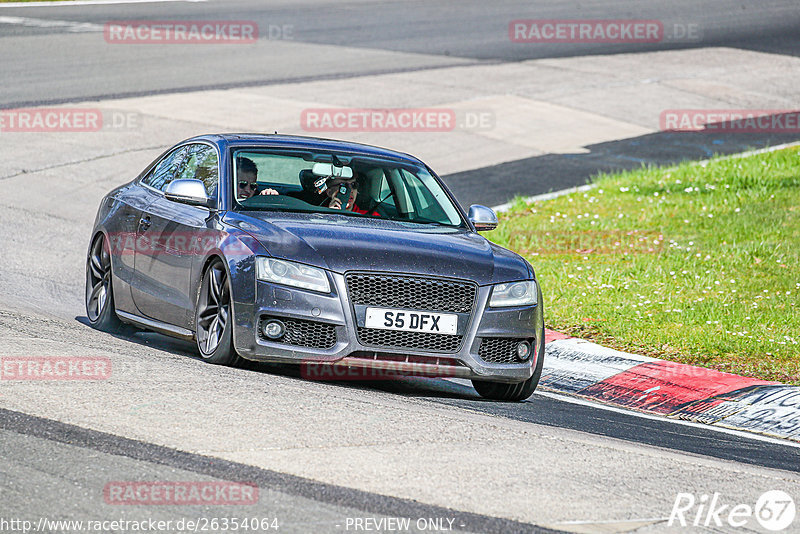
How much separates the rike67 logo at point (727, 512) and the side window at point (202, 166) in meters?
4.18

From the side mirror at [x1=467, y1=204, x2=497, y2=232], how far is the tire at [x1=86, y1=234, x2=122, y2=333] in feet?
8.95

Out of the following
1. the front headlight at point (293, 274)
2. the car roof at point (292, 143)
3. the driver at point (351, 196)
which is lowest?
the front headlight at point (293, 274)

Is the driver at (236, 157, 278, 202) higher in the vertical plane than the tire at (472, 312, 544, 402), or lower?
higher

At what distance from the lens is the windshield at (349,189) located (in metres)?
8.53

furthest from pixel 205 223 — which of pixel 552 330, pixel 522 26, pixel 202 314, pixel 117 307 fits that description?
pixel 522 26

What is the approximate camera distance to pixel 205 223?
8.20m

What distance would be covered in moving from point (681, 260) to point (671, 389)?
12.8ft

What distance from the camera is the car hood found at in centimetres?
751

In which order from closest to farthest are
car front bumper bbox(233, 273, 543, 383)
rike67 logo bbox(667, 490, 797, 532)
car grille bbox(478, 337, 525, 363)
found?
rike67 logo bbox(667, 490, 797, 532)
car front bumper bbox(233, 273, 543, 383)
car grille bbox(478, 337, 525, 363)

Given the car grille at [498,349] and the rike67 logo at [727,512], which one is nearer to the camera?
the rike67 logo at [727,512]

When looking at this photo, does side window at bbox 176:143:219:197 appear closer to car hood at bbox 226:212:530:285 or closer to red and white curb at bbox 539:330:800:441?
car hood at bbox 226:212:530:285

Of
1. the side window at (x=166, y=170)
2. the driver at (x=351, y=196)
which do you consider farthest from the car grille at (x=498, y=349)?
the side window at (x=166, y=170)

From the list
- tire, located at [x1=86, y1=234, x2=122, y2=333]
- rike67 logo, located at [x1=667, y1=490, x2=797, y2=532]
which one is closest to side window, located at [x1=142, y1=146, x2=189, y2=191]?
tire, located at [x1=86, y1=234, x2=122, y2=333]

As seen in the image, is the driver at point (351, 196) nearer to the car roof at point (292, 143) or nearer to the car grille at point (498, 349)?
the car roof at point (292, 143)
